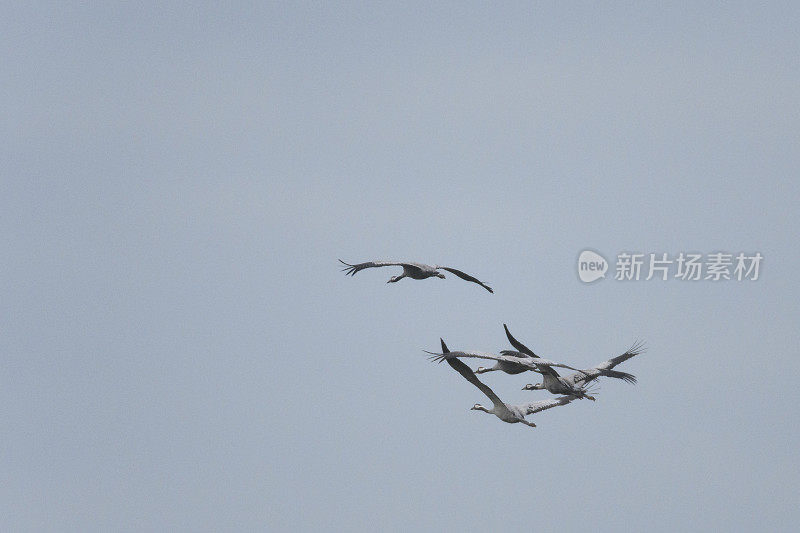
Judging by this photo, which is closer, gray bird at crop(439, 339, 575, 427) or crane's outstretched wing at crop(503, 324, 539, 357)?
gray bird at crop(439, 339, 575, 427)

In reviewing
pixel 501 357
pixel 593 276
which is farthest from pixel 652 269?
pixel 501 357

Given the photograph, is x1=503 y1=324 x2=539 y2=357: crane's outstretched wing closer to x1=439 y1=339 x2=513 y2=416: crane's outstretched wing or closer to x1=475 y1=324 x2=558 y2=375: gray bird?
x1=475 y1=324 x2=558 y2=375: gray bird

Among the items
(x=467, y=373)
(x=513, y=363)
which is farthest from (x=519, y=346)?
(x=467, y=373)

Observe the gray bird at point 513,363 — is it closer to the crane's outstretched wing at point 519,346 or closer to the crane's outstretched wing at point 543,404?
the crane's outstretched wing at point 519,346

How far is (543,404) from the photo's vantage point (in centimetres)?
8931

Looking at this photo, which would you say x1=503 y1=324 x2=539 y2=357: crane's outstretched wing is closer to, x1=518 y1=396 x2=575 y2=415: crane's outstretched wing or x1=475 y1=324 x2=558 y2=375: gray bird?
x1=475 y1=324 x2=558 y2=375: gray bird

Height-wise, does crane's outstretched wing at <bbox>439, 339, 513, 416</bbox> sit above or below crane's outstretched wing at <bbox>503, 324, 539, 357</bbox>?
below

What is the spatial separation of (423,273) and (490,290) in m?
3.22

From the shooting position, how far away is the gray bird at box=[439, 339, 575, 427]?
278 ft

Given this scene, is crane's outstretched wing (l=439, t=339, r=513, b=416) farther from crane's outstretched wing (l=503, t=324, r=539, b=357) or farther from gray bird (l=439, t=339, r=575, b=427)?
crane's outstretched wing (l=503, t=324, r=539, b=357)

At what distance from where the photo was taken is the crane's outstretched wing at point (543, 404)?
292 ft

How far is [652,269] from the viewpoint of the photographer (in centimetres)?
9819

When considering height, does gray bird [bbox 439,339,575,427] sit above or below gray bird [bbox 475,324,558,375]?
below

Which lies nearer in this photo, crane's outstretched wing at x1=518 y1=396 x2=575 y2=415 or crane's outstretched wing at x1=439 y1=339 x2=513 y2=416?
crane's outstretched wing at x1=439 y1=339 x2=513 y2=416
